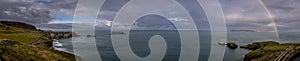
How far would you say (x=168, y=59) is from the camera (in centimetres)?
10088

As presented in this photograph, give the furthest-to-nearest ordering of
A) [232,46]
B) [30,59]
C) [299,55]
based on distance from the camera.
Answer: [232,46]
[30,59]
[299,55]

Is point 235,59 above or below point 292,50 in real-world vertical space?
below

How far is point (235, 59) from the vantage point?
9869 cm

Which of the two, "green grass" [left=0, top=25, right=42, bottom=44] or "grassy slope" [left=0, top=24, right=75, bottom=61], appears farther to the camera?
"green grass" [left=0, top=25, right=42, bottom=44]

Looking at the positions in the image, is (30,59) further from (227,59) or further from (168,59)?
(227,59)

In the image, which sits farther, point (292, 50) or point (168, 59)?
point (168, 59)

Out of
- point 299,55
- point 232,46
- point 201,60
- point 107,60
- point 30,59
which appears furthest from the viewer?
point 232,46

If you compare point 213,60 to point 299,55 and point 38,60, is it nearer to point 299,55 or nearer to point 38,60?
point 38,60

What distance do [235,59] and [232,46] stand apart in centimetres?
5549

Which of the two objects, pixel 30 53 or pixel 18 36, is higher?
pixel 18 36

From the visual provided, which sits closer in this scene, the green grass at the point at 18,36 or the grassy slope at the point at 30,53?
the grassy slope at the point at 30,53

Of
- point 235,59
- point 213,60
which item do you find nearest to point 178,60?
point 213,60

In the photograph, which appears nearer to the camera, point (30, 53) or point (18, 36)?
point (30, 53)

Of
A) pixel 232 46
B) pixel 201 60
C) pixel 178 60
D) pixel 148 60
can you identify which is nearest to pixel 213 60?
pixel 201 60
